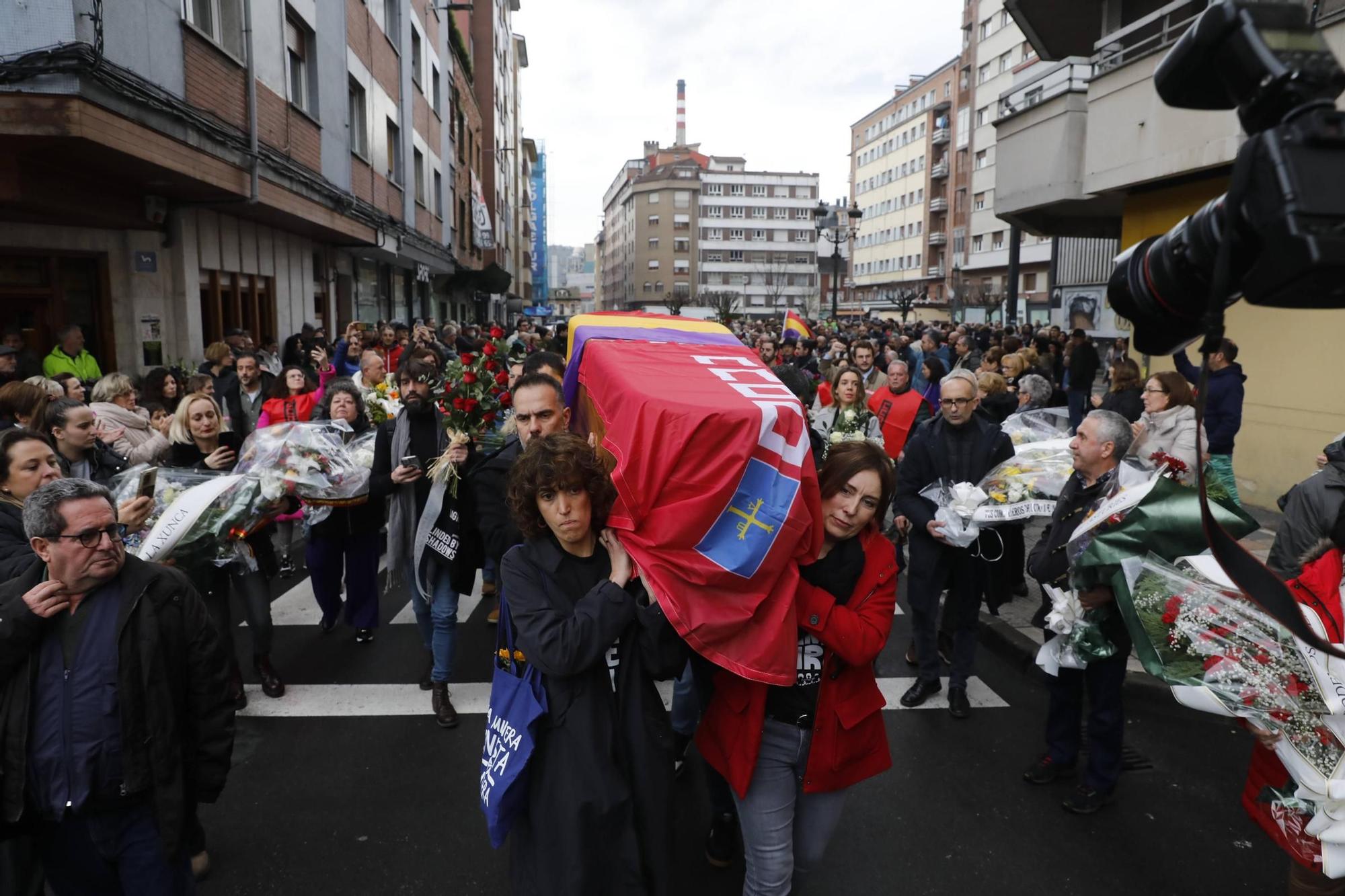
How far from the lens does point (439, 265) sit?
90.5 ft

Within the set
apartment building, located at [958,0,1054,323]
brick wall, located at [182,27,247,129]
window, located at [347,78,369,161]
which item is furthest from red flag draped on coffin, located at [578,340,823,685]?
apartment building, located at [958,0,1054,323]

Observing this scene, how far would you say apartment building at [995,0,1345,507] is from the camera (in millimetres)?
9852

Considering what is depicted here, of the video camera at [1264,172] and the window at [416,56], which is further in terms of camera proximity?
the window at [416,56]

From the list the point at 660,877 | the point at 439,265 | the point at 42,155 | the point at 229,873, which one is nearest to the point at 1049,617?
the point at 660,877

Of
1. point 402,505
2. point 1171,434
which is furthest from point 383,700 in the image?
point 1171,434

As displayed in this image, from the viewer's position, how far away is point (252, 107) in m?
11.8

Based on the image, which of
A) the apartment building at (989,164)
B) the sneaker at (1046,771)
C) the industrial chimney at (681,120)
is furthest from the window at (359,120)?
the industrial chimney at (681,120)

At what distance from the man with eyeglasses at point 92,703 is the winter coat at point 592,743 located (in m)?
1.17

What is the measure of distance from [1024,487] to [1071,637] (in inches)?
44.1

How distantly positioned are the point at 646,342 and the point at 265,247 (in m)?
12.9

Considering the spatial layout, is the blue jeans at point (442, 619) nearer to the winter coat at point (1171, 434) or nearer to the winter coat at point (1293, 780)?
the winter coat at point (1293, 780)

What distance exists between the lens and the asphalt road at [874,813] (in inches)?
144

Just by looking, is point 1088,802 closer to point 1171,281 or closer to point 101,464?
point 1171,281

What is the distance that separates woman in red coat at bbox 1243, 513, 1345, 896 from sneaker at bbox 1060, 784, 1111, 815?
104cm
